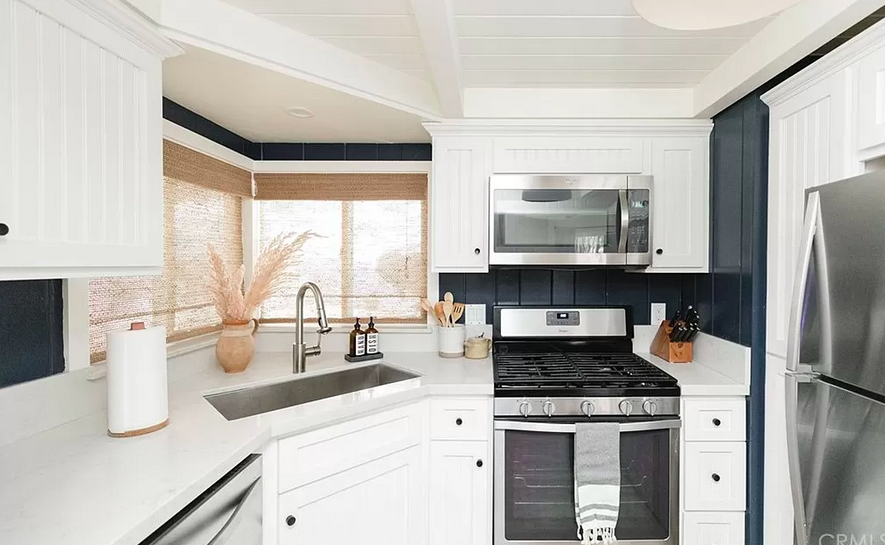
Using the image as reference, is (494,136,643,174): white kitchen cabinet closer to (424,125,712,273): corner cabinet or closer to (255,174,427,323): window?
(424,125,712,273): corner cabinet

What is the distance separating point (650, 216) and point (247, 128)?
2.06 meters

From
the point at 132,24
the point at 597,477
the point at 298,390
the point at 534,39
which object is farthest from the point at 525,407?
the point at 132,24

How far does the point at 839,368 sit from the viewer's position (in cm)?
125

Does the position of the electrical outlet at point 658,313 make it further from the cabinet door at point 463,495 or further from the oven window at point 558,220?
the cabinet door at point 463,495

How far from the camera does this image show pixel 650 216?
2217mm

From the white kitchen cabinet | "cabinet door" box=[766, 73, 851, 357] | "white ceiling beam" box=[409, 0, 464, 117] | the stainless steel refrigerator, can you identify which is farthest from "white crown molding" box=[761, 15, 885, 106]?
"white ceiling beam" box=[409, 0, 464, 117]

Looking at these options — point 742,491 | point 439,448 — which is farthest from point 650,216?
point 439,448

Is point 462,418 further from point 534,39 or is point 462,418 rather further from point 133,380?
point 534,39

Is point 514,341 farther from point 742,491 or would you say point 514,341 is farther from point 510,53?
point 510,53

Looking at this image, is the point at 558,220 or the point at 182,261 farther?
the point at 558,220

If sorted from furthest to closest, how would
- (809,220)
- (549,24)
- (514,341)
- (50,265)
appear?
(514,341) → (549,24) → (809,220) → (50,265)

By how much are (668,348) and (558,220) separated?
2.95 feet

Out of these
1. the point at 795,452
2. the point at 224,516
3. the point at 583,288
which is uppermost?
the point at 583,288

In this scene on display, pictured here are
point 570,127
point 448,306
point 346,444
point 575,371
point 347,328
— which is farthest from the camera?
point 347,328
